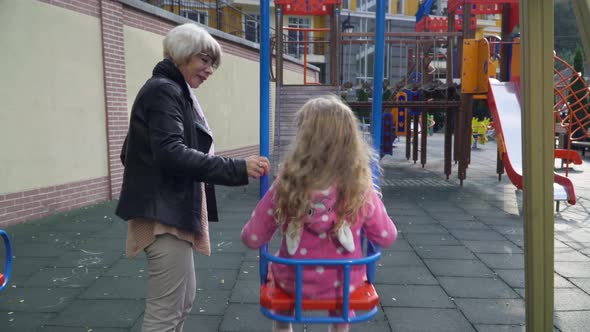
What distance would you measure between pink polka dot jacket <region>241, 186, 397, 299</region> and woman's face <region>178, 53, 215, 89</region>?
60 cm

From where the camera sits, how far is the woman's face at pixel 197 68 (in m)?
1.93

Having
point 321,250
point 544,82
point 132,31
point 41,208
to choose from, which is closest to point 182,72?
point 321,250

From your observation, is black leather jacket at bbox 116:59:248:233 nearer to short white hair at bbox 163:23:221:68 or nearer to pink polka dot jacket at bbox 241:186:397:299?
short white hair at bbox 163:23:221:68

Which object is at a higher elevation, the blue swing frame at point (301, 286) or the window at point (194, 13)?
the window at point (194, 13)

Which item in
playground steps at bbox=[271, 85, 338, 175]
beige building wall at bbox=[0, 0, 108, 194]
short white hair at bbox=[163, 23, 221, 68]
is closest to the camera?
short white hair at bbox=[163, 23, 221, 68]

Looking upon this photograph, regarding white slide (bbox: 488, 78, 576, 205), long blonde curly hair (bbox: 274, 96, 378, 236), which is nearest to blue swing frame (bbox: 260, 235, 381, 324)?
long blonde curly hair (bbox: 274, 96, 378, 236)

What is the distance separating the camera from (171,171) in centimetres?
178

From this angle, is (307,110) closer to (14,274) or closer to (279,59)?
(14,274)

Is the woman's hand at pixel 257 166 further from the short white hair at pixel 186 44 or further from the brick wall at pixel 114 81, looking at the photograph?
the brick wall at pixel 114 81

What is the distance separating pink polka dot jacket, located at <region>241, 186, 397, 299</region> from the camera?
171 centimetres

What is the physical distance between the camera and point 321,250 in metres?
1.76

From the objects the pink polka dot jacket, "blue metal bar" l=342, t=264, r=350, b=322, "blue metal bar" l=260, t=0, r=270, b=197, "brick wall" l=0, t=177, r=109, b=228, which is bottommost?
"brick wall" l=0, t=177, r=109, b=228

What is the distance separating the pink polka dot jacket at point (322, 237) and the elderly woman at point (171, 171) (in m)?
0.20

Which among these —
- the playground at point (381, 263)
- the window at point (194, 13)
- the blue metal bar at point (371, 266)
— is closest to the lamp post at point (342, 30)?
the playground at point (381, 263)
